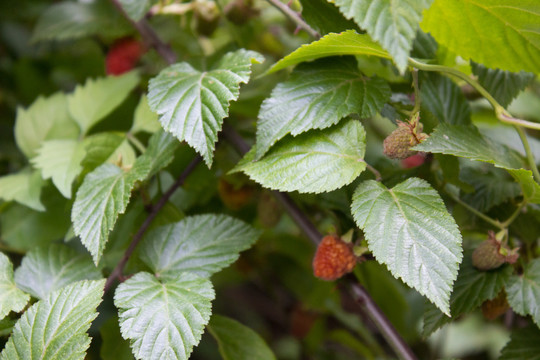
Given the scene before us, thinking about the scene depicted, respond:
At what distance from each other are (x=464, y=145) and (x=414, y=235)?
0.39 ft

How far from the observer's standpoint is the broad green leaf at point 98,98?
2.61ft

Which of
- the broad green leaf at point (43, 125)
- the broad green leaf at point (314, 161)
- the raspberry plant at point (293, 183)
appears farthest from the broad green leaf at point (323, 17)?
the broad green leaf at point (43, 125)

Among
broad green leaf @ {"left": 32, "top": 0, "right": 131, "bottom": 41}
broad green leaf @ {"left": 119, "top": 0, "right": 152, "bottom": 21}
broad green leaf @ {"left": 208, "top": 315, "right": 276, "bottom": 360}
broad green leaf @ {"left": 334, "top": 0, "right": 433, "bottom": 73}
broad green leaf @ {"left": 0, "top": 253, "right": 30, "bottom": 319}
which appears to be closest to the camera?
broad green leaf @ {"left": 334, "top": 0, "right": 433, "bottom": 73}

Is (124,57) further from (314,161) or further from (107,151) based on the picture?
(314,161)

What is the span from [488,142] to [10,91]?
107 centimetres

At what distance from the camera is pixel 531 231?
A: 2.04ft

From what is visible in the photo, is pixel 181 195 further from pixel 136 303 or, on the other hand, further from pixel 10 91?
pixel 10 91

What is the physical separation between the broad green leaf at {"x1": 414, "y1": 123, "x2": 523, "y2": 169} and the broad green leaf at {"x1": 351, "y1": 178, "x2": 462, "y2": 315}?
45 mm

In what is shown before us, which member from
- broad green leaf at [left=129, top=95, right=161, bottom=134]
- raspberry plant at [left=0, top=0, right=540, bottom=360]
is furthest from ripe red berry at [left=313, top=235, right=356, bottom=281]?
broad green leaf at [left=129, top=95, right=161, bottom=134]

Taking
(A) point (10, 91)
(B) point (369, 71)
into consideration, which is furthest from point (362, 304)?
(A) point (10, 91)

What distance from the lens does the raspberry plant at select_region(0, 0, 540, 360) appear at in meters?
0.48

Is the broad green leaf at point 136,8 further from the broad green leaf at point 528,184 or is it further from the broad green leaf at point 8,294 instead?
the broad green leaf at point 528,184

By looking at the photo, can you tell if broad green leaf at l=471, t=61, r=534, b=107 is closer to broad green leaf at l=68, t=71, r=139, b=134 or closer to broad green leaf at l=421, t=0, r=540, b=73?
broad green leaf at l=421, t=0, r=540, b=73

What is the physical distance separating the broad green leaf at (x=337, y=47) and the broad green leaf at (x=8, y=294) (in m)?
0.37
